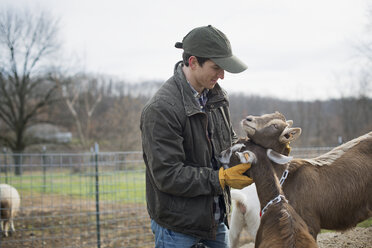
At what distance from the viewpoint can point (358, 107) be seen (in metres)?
31.4

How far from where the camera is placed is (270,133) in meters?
3.37

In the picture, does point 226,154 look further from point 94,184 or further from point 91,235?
point 91,235

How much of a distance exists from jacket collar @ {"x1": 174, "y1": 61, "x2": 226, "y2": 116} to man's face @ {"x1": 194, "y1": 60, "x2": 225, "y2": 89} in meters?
0.12

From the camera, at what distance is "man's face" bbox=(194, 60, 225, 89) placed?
9.74 ft

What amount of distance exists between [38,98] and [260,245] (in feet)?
106

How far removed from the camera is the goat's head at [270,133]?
337 centimetres

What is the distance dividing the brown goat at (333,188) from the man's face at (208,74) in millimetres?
1439

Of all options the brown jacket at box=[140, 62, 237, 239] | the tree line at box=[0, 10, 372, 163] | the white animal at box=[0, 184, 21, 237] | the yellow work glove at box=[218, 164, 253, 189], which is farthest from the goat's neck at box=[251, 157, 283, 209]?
the tree line at box=[0, 10, 372, 163]

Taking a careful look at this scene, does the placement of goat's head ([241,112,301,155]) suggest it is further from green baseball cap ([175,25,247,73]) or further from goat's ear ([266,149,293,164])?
green baseball cap ([175,25,247,73])

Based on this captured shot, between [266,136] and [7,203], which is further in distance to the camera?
[7,203]

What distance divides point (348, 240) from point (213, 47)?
14.6ft

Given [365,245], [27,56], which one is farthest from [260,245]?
[27,56]

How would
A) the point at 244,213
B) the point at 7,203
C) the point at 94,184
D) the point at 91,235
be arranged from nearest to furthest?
the point at 244,213 < the point at 94,184 < the point at 91,235 < the point at 7,203

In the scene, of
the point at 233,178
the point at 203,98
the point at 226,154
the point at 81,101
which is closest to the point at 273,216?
the point at 233,178
